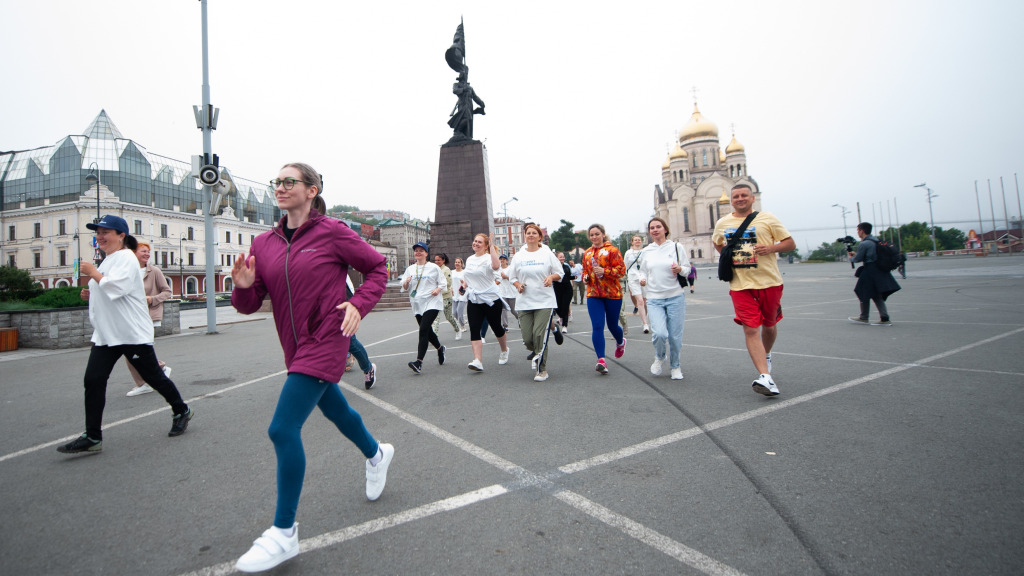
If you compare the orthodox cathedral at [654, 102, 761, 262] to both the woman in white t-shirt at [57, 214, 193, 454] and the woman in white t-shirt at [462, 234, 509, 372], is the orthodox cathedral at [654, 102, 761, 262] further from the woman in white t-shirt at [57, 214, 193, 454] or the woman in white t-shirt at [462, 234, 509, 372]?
the woman in white t-shirt at [57, 214, 193, 454]

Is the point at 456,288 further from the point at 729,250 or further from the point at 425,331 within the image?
the point at 729,250

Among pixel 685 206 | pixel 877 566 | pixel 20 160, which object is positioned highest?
pixel 20 160

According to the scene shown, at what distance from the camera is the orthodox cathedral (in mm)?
81500

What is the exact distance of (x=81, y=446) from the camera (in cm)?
370

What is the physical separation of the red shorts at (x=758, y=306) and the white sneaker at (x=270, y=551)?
13.0 ft

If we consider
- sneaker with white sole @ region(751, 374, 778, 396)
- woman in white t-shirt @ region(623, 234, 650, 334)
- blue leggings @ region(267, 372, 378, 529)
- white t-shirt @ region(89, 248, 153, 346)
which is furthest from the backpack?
white t-shirt @ region(89, 248, 153, 346)

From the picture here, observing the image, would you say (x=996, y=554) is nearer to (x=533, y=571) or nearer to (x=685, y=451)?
(x=685, y=451)

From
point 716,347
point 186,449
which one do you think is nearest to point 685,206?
point 716,347

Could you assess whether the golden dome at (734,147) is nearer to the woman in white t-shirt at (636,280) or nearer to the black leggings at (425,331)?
the woman in white t-shirt at (636,280)

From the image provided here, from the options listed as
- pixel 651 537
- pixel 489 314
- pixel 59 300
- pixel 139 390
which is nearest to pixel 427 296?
pixel 489 314

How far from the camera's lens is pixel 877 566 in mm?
1993

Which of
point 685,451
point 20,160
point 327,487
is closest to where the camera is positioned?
point 327,487

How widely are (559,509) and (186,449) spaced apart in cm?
295

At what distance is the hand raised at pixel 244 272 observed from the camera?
101 inches
